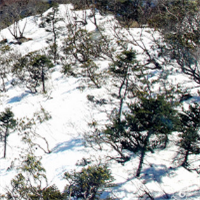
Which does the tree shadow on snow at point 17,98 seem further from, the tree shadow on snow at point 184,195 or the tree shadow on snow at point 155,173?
the tree shadow on snow at point 184,195

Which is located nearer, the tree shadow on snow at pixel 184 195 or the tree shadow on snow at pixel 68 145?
the tree shadow on snow at pixel 184 195

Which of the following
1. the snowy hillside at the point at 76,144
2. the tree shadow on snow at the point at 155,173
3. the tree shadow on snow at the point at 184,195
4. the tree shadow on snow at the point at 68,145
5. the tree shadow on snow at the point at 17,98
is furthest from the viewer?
the tree shadow on snow at the point at 17,98

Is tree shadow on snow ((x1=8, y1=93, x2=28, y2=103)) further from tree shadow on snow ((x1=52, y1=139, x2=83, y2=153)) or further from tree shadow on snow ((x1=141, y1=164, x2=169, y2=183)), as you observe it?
tree shadow on snow ((x1=141, y1=164, x2=169, y2=183))

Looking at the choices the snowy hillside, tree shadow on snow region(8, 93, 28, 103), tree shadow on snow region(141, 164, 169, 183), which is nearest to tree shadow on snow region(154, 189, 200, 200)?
the snowy hillside

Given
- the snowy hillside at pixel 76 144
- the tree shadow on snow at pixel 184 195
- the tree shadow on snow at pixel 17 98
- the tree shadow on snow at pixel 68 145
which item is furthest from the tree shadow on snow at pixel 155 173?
the tree shadow on snow at pixel 17 98

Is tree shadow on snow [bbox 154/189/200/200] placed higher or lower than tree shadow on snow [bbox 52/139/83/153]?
higher

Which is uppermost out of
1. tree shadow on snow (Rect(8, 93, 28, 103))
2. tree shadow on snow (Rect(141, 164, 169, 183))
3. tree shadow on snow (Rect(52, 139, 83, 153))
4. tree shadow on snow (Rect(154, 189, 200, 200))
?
tree shadow on snow (Rect(154, 189, 200, 200))

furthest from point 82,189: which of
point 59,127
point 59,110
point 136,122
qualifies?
point 59,110

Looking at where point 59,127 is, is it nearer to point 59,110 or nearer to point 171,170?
point 59,110
